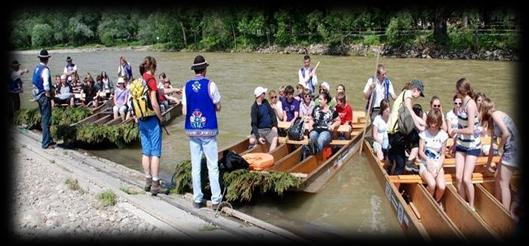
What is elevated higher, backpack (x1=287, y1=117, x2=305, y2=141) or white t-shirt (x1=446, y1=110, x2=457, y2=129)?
white t-shirt (x1=446, y1=110, x2=457, y2=129)

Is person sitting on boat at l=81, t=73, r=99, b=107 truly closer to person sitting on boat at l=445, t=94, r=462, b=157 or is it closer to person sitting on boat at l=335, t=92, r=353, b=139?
person sitting on boat at l=335, t=92, r=353, b=139

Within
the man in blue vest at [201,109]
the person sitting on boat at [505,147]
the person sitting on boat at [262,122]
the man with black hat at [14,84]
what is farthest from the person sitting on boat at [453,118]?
the man with black hat at [14,84]

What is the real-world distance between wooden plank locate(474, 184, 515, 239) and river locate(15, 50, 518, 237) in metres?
1.07

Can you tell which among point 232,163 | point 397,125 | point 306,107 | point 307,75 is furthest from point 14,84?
point 397,125

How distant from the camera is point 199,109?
582 cm

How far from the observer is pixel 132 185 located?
23.2 feet

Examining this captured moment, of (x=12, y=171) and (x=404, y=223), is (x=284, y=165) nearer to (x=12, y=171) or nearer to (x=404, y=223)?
(x=404, y=223)

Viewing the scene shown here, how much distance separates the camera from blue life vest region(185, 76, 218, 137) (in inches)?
228

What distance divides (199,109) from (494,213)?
3.56 meters

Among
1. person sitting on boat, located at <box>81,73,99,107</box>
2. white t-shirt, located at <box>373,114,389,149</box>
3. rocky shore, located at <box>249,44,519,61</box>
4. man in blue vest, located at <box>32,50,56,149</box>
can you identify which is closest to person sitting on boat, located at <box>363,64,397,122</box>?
white t-shirt, located at <box>373,114,389,149</box>

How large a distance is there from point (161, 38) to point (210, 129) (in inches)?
2553

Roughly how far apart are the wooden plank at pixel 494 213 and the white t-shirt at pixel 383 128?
202cm

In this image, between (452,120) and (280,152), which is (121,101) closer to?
(280,152)

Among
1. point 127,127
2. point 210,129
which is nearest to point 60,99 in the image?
point 127,127
